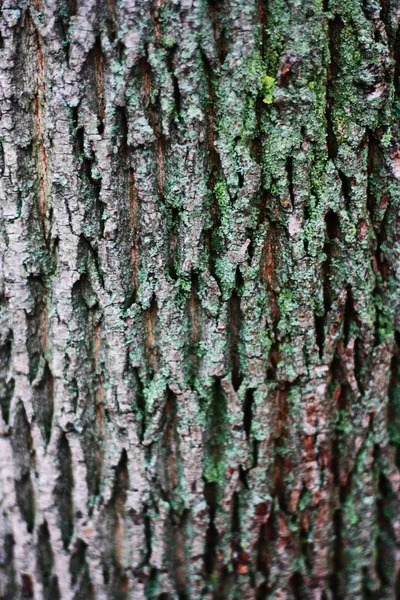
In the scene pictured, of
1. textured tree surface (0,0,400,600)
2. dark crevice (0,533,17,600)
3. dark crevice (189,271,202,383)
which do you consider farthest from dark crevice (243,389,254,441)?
dark crevice (0,533,17,600)

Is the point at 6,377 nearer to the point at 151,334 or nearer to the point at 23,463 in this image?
the point at 23,463

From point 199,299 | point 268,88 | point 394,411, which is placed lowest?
point 394,411

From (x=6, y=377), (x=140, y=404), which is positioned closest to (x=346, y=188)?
(x=140, y=404)

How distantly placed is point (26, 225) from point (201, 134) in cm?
40

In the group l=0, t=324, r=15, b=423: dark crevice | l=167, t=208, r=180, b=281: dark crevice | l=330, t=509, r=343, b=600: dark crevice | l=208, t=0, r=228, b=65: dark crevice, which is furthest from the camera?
l=330, t=509, r=343, b=600: dark crevice

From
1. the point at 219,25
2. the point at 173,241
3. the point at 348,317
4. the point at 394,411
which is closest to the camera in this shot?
the point at 219,25

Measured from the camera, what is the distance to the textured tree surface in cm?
110

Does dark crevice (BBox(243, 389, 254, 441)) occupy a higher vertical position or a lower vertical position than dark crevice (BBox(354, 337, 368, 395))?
lower

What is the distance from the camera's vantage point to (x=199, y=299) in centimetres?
121

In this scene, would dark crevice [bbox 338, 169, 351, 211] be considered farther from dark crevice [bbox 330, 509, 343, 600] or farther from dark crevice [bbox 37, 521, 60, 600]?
dark crevice [bbox 37, 521, 60, 600]

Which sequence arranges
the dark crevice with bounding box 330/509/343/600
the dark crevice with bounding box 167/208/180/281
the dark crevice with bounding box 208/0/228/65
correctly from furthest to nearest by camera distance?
the dark crevice with bounding box 330/509/343/600, the dark crevice with bounding box 167/208/180/281, the dark crevice with bounding box 208/0/228/65

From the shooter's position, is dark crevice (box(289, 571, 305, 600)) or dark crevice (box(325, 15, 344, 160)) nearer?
dark crevice (box(325, 15, 344, 160))

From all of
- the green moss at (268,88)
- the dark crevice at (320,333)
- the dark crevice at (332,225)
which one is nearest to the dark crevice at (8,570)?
the dark crevice at (320,333)

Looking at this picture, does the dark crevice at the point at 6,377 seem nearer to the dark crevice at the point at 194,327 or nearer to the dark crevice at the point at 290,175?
the dark crevice at the point at 194,327
